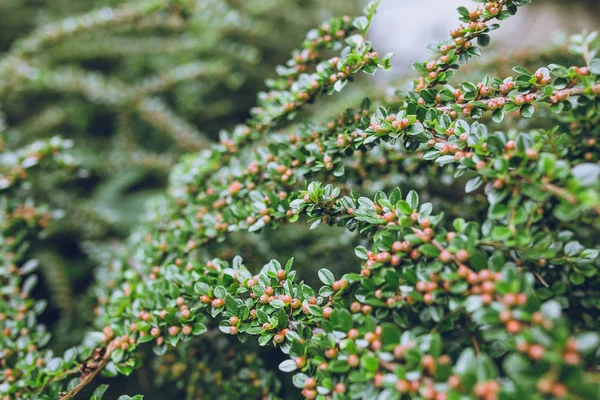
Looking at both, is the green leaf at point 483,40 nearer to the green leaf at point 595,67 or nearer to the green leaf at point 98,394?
the green leaf at point 595,67

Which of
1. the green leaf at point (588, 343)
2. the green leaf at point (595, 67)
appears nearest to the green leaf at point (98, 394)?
the green leaf at point (588, 343)

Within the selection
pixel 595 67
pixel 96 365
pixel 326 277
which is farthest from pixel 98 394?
pixel 595 67

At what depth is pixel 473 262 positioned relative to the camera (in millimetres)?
672

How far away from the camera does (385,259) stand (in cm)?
76

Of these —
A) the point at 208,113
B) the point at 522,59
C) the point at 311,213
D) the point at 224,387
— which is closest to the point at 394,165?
the point at 311,213

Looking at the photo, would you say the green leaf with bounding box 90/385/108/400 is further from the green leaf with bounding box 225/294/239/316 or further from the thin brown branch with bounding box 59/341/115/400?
the green leaf with bounding box 225/294/239/316

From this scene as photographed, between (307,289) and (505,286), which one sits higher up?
(505,286)

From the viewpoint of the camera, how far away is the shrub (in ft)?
2.00

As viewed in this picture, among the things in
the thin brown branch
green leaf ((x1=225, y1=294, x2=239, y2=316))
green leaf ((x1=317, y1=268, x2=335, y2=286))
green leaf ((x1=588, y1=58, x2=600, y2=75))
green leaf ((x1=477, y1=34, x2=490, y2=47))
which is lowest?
the thin brown branch

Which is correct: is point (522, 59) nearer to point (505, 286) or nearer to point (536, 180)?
point (536, 180)

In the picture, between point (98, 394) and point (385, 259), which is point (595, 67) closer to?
point (385, 259)

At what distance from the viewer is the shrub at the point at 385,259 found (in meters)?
0.61

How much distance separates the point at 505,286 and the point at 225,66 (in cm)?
183

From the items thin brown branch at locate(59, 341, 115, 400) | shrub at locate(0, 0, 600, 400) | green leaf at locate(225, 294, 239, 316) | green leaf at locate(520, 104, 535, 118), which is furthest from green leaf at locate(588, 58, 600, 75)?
thin brown branch at locate(59, 341, 115, 400)
